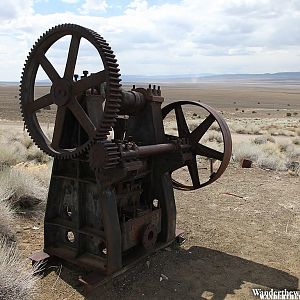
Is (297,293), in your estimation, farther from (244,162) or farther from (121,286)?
(244,162)

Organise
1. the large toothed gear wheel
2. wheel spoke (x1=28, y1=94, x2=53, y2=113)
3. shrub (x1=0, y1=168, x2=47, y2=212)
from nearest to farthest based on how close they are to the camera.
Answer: the large toothed gear wheel
wheel spoke (x1=28, y1=94, x2=53, y2=113)
shrub (x1=0, y1=168, x2=47, y2=212)

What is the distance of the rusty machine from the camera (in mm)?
4172

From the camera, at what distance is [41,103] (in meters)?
4.59

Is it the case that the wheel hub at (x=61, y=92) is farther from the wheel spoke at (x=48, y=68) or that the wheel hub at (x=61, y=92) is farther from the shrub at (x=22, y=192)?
the shrub at (x=22, y=192)

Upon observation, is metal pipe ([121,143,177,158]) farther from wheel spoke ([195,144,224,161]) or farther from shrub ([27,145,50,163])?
shrub ([27,145,50,163])

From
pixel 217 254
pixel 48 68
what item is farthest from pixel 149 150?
pixel 217 254

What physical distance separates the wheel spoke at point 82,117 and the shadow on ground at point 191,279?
1.59 meters

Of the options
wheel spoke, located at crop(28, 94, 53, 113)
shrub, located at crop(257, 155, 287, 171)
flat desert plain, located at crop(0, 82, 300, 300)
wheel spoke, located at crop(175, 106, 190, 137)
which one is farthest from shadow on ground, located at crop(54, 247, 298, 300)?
shrub, located at crop(257, 155, 287, 171)

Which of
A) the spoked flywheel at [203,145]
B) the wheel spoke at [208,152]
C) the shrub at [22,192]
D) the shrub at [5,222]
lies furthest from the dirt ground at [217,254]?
the wheel spoke at [208,152]

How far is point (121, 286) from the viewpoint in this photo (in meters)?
4.50

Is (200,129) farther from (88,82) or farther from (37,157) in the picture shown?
(37,157)

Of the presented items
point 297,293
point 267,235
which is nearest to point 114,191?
point 297,293

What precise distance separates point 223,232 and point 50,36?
3.58 m

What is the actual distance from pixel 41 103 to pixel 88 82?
719 millimetres
